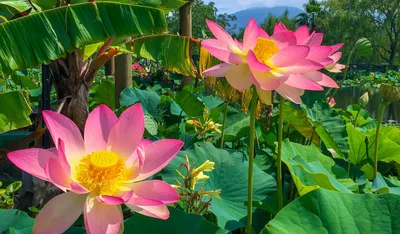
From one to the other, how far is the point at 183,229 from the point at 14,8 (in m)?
2.00

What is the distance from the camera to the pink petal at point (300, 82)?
64 centimetres

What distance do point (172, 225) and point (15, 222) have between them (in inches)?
11.1

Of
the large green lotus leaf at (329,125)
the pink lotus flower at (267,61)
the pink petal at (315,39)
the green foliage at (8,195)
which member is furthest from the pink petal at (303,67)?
the green foliage at (8,195)

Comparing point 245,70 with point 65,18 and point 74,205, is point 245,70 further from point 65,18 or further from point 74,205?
point 65,18

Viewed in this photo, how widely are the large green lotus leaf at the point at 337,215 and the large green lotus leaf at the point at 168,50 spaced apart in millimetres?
2088

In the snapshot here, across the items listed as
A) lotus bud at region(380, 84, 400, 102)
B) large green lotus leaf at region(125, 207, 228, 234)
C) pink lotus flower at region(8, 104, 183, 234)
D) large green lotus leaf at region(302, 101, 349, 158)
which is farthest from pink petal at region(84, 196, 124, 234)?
large green lotus leaf at region(302, 101, 349, 158)

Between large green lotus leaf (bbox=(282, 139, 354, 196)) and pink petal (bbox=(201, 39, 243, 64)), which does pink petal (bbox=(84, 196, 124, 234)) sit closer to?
pink petal (bbox=(201, 39, 243, 64))

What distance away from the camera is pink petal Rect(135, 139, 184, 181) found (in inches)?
21.5

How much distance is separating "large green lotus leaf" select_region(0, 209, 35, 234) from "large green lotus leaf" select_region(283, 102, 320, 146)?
1035 mm

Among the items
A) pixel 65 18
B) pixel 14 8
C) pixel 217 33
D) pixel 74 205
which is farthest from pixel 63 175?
pixel 14 8

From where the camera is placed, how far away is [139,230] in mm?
675

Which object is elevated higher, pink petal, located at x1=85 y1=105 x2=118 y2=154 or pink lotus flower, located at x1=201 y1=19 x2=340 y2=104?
pink lotus flower, located at x1=201 y1=19 x2=340 y2=104

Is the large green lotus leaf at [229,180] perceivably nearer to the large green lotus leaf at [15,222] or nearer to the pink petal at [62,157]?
the large green lotus leaf at [15,222]

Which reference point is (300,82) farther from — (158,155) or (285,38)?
(158,155)
